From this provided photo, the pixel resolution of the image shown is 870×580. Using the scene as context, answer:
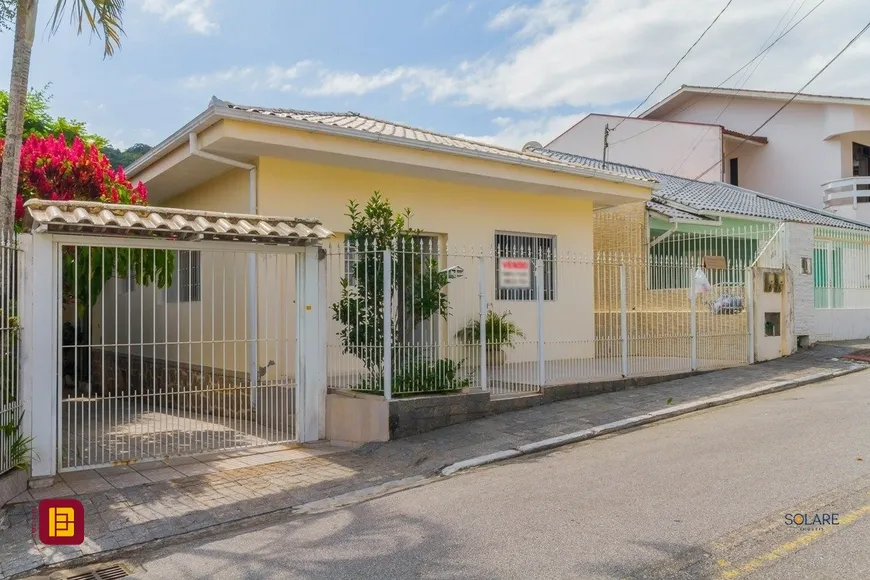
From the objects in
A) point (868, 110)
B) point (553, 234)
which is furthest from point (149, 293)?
point (868, 110)

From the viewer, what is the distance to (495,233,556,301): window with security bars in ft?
37.2

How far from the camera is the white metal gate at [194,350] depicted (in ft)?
22.4

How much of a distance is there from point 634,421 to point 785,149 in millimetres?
19262

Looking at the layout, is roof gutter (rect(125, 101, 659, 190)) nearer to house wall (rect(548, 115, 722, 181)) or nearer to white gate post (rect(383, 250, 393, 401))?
white gate post (rect(383, 250, 393, 401))

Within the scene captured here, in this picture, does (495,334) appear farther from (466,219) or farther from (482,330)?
(466,219)

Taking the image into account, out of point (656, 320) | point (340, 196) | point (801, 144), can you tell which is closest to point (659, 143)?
point (801, 144)

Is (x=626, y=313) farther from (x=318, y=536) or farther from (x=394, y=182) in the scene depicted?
(x=318, y=536)

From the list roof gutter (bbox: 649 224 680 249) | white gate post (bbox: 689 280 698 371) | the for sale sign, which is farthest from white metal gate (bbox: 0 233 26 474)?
roof gutter (bbox: 649 224 680 249)

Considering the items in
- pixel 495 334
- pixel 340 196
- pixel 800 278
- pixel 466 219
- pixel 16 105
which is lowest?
pixel 495 334

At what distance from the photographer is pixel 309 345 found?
771 cm

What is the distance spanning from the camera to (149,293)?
40.8ft

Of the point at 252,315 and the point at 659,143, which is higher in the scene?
the point at 659,143

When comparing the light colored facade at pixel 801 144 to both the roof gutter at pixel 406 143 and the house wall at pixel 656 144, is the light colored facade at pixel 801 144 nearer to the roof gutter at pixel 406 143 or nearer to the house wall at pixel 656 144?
the house wall at pixel 656 144

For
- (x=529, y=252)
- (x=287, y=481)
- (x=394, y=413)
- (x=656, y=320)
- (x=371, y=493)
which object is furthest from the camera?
(x=529, y=252)
